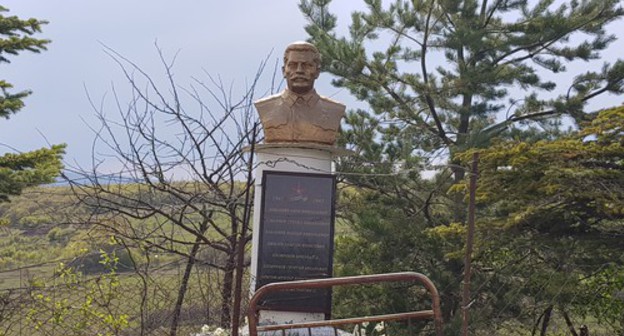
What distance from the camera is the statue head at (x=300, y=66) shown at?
5.32 metres

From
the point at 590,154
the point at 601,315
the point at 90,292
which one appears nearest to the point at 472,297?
the point at 601,315

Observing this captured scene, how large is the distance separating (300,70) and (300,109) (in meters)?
0.30

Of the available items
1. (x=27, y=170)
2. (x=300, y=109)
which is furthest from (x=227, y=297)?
(x=27, y=170)

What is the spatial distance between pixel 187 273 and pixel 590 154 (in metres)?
3.59

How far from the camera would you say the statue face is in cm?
532

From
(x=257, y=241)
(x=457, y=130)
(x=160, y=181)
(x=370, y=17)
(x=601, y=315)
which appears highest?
(x=370, y=17)

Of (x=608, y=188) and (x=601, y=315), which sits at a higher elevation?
(x=608, y=188)

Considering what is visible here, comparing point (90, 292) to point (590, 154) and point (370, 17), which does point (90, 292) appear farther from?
point (370, 17)

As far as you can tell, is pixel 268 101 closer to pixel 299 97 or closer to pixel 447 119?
pixel 299 97

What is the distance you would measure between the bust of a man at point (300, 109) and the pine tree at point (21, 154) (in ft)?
13.9

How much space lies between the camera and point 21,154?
862cm

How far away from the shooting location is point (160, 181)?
20.7ft

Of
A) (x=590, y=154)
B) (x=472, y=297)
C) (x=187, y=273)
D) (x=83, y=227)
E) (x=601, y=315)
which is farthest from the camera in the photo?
(x=601, y=315)

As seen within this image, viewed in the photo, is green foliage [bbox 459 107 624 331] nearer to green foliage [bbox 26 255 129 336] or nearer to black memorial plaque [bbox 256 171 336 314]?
black memorial plaque [bbox 256 171 336 314]
